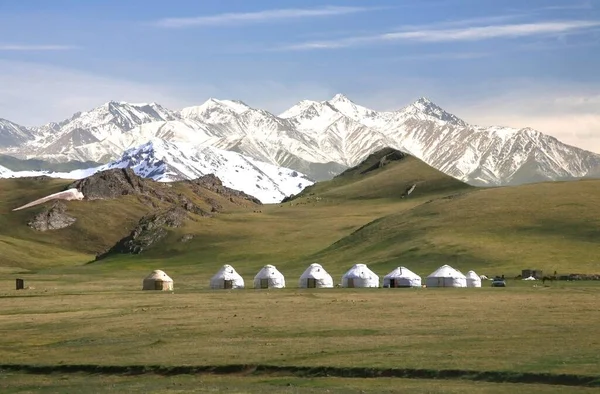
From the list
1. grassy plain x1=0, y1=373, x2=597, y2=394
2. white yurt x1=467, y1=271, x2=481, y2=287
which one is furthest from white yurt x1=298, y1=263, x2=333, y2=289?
grassy plain x1=0, y1=373, x2=597, y2=394

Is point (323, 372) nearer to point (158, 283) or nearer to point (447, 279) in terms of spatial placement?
point (447, 279)

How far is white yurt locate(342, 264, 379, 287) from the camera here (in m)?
136

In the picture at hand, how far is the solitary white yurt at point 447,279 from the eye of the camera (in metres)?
131

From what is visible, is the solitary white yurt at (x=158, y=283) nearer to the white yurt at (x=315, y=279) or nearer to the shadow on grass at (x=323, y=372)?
the white yurt at (x=315, y=279)

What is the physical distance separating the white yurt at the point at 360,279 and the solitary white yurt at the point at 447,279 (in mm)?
7248

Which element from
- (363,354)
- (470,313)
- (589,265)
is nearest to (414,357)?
(363,354)

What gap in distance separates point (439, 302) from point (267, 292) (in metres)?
30.4

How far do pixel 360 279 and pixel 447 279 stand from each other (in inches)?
434

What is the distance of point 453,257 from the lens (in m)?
163

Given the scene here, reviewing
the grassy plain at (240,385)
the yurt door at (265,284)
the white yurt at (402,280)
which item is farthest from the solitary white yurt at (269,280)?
the grassy plain at (240,385)

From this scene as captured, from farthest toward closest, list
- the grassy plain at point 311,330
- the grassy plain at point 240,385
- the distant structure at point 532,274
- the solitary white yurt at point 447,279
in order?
1. the distant structure at point 532,274
2. the solitary white yurt at point 447,279
3. the grassy plain at point 311,330
4. the grassy plain at point 240,385

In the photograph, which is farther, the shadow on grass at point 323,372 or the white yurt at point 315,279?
the white yurt at point 315,279

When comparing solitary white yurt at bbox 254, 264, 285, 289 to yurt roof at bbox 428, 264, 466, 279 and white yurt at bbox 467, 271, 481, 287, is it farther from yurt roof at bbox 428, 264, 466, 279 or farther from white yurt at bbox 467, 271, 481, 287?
white yurt at bbox 467, 271, 481, 287

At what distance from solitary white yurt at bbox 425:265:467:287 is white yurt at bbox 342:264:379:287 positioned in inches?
285
